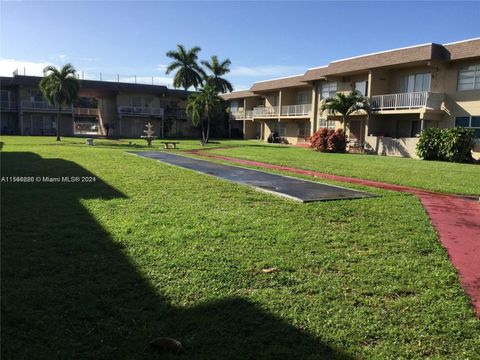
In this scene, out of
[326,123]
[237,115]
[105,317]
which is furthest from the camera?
[237,115]

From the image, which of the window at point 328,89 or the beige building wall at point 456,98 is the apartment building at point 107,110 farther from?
the beige building wall at point 456,98

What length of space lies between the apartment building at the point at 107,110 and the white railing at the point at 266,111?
12792 mm

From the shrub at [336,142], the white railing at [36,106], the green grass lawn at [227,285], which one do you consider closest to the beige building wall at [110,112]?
the white railing at [36,106]

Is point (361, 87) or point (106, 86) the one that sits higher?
point (106, 86)

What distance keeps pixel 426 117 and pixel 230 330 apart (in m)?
27.9

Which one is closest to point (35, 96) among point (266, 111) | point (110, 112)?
point (110, 112)

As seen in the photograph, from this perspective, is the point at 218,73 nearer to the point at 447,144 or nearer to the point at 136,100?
the point at 136,100

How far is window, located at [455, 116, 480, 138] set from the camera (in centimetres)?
2663

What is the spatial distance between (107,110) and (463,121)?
44343 millimetres

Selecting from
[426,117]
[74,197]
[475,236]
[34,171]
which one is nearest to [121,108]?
[426,117]

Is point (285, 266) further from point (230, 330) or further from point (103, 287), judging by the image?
point (103, 287)

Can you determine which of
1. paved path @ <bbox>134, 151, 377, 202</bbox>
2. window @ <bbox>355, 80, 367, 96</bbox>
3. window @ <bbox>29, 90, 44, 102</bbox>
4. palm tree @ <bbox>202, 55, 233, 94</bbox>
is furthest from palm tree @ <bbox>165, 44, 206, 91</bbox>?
paved path @ <bbox>134, 151, 377, 202</bbox>

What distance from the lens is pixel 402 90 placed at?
3142cm

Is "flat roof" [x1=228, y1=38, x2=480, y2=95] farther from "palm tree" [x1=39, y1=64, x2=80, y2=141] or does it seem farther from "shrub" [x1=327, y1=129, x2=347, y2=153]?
"palm tree" [x1=39, y1=64, x2=80, y2=141]
